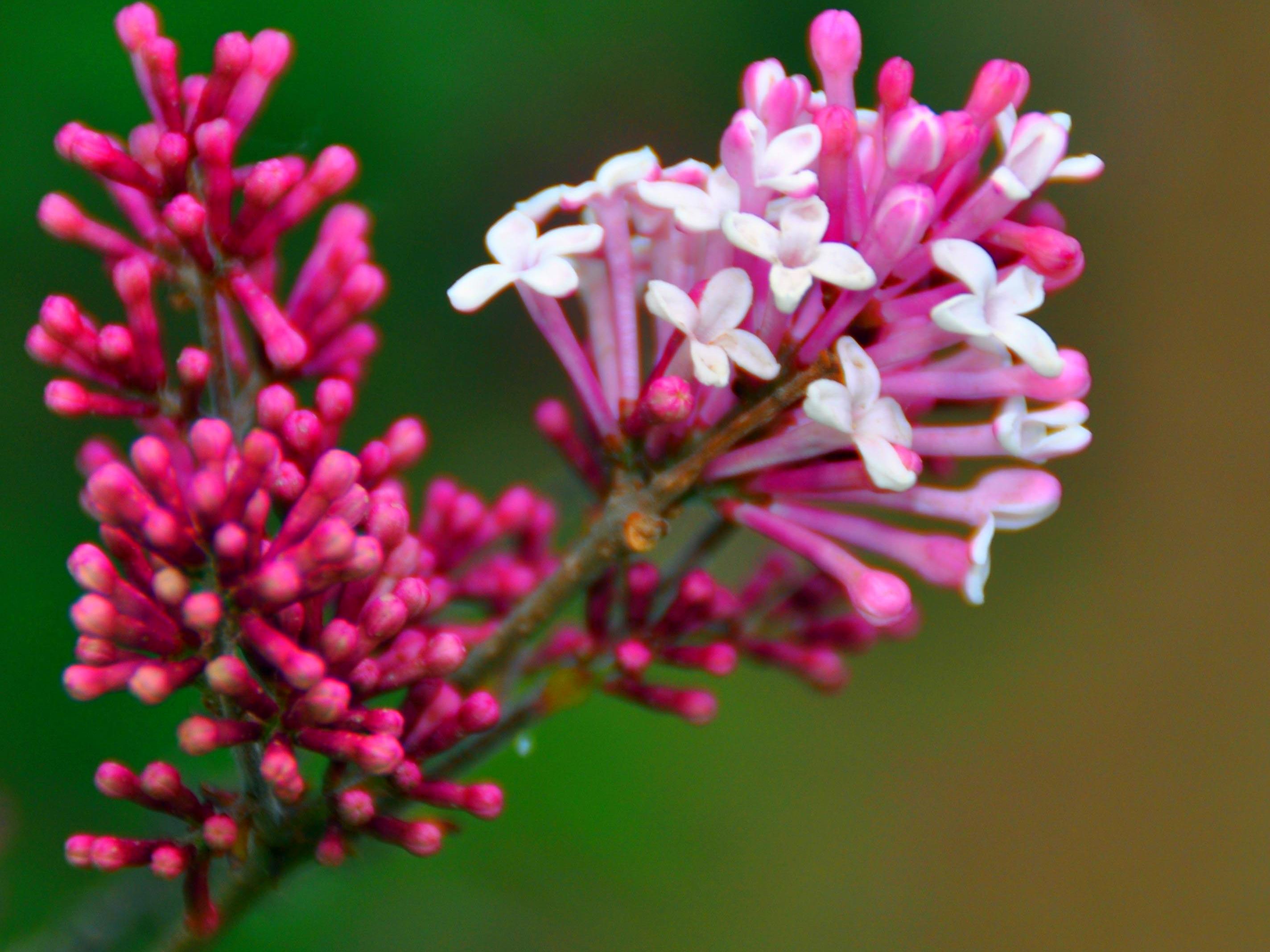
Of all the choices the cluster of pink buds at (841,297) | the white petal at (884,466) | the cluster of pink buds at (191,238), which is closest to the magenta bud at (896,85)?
the cluster of pink buds at (841,297)

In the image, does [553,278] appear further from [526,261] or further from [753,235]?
[753,235]

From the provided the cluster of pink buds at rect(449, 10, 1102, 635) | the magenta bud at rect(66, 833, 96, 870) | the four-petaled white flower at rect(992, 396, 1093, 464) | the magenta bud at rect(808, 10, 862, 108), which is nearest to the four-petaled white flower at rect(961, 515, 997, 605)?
the cluster of pink buds at rect(449, 10, 1102, 635)

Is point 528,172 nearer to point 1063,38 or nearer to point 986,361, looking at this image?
point 1063,38

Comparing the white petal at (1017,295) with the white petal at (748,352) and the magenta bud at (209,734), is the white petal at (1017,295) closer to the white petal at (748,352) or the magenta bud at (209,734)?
the white petal at (748,352)

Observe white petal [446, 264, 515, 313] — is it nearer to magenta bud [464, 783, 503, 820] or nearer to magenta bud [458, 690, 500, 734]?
magenta bud [458, 690, 500, 734]

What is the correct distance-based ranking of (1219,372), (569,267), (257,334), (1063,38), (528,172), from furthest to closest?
(1219,372)
(1063,38)
(528,172)
(257,334)
(569,267)

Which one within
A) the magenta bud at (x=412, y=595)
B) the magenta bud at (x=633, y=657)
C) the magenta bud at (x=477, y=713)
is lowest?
the magenta bud at (x=477, y=713)

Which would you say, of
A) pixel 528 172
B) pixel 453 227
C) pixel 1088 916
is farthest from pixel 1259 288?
pixel 453 227

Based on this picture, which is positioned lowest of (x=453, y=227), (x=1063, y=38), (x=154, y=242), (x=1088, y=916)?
(x=1088, y=916)
